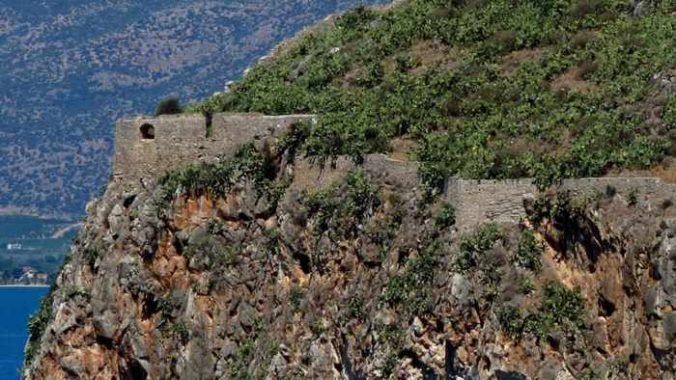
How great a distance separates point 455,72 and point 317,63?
6037 millimetres

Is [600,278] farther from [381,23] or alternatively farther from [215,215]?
[381,23]

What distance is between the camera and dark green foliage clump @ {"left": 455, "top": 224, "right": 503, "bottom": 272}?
48844 millimetres

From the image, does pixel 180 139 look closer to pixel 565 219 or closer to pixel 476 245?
pixel 476 245

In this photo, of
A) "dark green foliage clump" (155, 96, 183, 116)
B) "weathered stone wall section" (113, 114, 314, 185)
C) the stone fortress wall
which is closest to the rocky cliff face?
the stone fortress wall

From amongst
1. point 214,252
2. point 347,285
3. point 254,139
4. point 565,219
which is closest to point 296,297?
A: point 347,285

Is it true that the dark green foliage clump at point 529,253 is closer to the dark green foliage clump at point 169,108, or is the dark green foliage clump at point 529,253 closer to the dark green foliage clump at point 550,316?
the dark green foliage clump at point 550,316

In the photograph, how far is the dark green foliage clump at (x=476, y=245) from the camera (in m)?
48.8

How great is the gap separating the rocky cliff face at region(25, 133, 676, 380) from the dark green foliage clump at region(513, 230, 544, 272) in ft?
0.10

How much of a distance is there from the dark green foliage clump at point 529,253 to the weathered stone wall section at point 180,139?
37.1ft

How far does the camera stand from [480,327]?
48250 millimetres

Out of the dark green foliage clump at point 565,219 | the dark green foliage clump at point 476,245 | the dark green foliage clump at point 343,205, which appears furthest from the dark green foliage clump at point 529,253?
the dark green foliage clump at point 343,205

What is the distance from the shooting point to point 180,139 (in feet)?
200

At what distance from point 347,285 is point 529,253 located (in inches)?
279

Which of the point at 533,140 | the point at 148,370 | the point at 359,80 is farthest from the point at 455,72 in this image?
the point at 148,370
